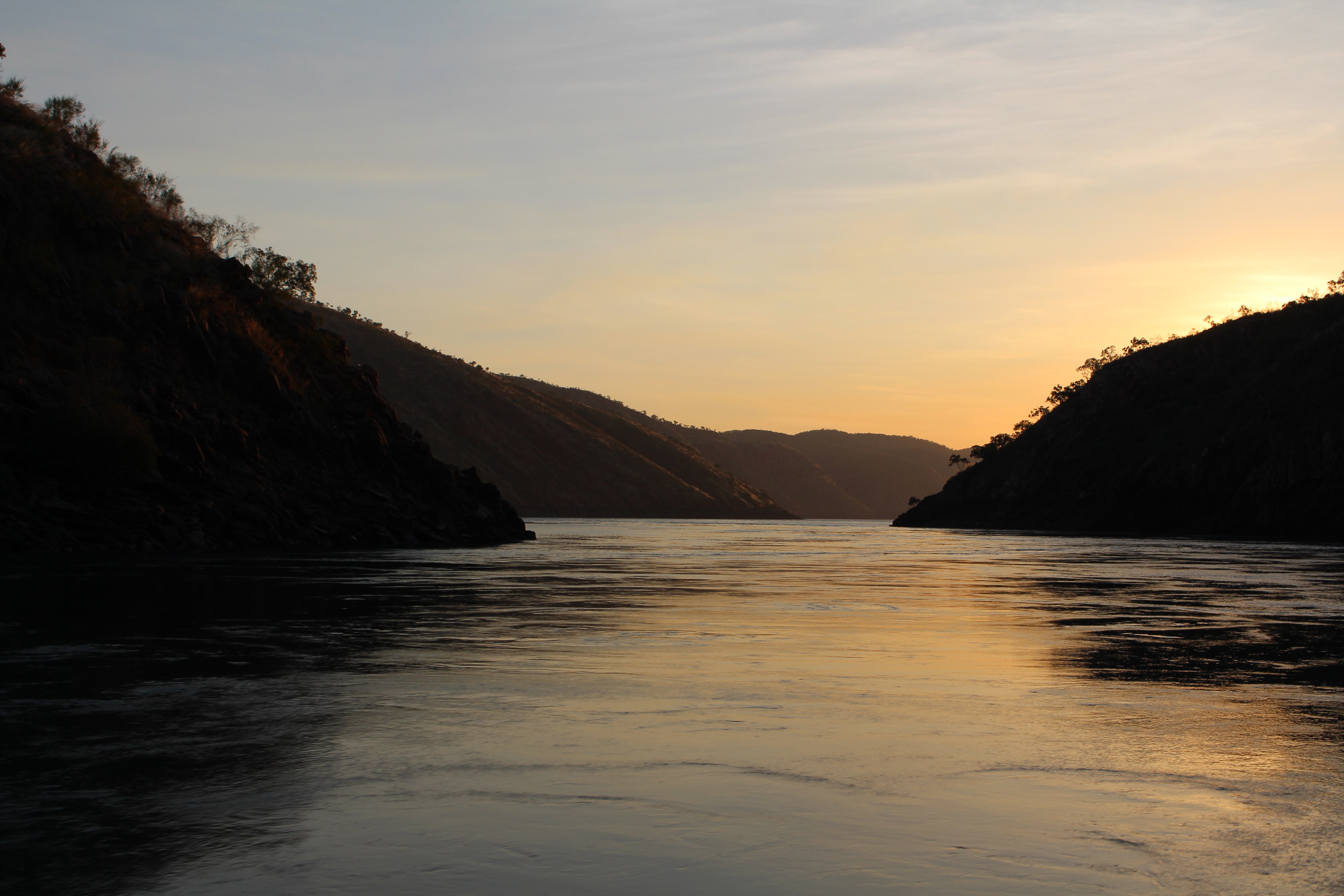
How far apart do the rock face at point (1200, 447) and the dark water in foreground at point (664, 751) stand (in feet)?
253

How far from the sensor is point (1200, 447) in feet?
328

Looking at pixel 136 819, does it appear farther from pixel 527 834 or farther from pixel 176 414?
pixel 176 414

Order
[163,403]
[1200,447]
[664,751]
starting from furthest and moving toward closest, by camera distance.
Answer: [1200,447]
[163,403]
[664,751]

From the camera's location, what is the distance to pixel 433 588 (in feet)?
92.2

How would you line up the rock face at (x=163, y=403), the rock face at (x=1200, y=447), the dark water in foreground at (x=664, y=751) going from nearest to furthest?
the dark water in foreground at (x=664, y=751) → the rock face at (x=163, y=403) → the rock face at (x=1200, y=447)

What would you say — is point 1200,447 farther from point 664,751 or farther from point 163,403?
point 664,751

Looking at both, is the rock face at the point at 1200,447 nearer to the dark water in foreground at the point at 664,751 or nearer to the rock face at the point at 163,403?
the rock face at the point at 163,403

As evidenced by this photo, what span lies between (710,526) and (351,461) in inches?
2696

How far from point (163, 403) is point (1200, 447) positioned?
86.0m

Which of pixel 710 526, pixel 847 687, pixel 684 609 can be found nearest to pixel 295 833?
pixel 847 687

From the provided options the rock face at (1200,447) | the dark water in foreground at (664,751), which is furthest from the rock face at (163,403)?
the rock face at (1200,447)

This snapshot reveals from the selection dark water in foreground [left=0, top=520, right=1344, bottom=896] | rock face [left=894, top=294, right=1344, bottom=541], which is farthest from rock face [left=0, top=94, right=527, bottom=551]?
rock face [left=894, top=294, right=1344, bottom=541]

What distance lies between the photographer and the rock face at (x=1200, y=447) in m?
89.4

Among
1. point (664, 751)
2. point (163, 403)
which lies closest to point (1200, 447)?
point (163, 403)
